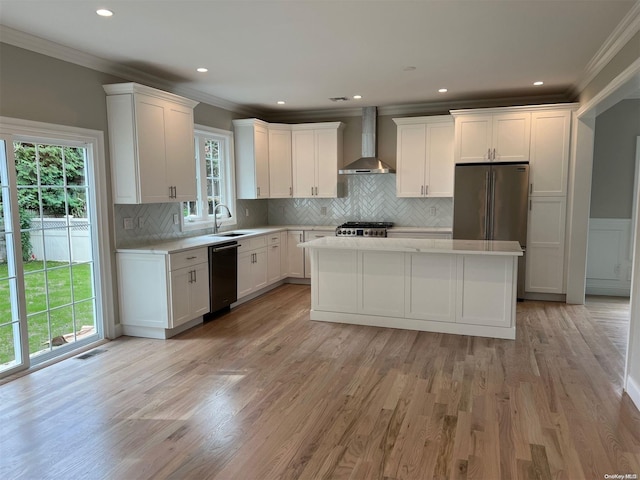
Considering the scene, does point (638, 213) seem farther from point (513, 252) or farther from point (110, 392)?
point (110, 392)

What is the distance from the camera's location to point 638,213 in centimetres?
293

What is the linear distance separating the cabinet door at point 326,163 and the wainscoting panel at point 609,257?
144 inches

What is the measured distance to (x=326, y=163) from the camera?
22.5 ft

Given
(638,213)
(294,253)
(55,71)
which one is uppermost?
(55,71)

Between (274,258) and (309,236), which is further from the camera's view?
(309,236)

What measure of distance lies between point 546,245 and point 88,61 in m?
5.55

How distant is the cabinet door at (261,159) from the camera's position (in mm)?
6465

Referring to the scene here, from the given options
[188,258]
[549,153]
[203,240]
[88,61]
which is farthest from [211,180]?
[549,153]

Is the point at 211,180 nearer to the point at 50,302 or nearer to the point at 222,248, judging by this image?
the point at 222,248

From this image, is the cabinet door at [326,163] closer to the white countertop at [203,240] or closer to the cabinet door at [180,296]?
the white countertop at [203,240]

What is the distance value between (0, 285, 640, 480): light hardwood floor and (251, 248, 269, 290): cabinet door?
1.55 meters

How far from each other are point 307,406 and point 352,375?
61cm

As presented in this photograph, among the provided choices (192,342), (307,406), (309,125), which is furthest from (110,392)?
(309,125)

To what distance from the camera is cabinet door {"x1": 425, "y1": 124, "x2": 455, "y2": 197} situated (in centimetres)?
616
